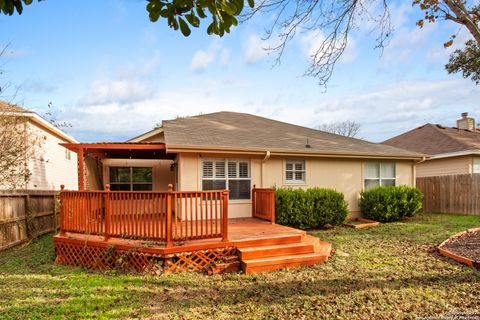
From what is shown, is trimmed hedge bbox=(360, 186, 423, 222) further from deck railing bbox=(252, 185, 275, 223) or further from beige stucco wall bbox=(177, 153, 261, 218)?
beige stucco wall bbox=(177, 153, 261, 218)

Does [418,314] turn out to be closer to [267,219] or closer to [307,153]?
[267,219]

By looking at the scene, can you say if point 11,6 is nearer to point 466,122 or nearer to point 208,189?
point 208,189

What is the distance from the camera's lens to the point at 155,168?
40.7 feet

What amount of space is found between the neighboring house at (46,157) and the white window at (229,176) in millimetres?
6362

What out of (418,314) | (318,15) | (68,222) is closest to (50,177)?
(68,222)

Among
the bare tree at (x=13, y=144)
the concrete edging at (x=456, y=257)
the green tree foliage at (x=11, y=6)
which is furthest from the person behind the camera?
the bare tree at (x=13, y=144)

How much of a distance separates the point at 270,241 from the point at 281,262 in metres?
0.57

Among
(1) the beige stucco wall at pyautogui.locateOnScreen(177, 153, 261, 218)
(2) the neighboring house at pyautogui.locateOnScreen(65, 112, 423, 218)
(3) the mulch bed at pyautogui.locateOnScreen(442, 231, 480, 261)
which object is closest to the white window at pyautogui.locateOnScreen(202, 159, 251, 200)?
(2) the neighboring house at pyautogui.locateOnScreen(65, 112, 423, 218)

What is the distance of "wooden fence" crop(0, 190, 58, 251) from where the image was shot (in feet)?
25.6

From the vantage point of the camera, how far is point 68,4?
4867 millimetres

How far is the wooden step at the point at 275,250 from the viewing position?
594 centimetres

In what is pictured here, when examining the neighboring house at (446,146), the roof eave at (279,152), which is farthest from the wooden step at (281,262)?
the neighboring house at (446,146)

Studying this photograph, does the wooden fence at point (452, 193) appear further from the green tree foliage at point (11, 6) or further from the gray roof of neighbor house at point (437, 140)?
the green tree foliage at point (11, 6)

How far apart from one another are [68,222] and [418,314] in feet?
21.9
